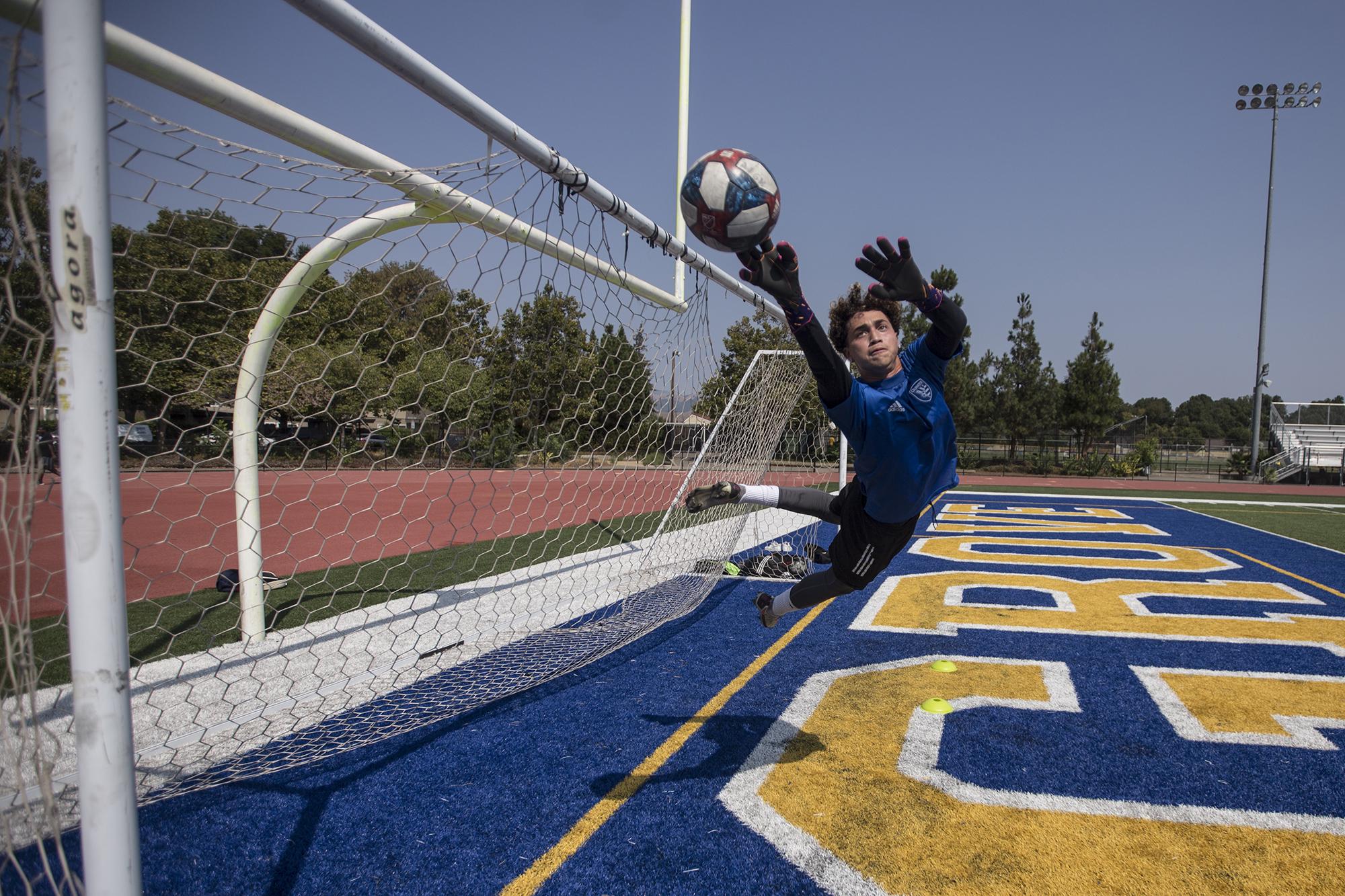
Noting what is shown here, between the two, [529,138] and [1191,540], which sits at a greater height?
[529,138]

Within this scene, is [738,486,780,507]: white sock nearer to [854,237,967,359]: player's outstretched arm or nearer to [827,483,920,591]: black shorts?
[827,483,920,591]: black shorts

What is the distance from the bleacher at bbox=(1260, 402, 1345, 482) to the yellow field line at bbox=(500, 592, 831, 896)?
35635 millimetres

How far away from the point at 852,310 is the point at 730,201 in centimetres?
122

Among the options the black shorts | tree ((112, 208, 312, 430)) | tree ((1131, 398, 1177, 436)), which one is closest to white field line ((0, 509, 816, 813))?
tree ((112, 208, 312, 430))

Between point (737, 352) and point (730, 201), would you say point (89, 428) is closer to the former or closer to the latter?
point (730, 201)

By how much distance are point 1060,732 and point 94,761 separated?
13.7 ft

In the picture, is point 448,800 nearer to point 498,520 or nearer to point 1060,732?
point 1060,732

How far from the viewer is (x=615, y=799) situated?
3.18m

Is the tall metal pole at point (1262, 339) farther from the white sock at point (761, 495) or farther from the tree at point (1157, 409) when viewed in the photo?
the tree at point (1157, 409)

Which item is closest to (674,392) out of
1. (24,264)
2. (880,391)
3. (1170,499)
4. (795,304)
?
(880,391)

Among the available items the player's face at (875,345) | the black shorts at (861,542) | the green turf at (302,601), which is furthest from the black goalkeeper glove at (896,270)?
the green turf at (302,601)

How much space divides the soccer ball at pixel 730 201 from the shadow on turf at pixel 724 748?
238 centimetres

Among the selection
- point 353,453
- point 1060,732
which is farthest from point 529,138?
point 1060,732

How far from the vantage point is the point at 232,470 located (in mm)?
4434
